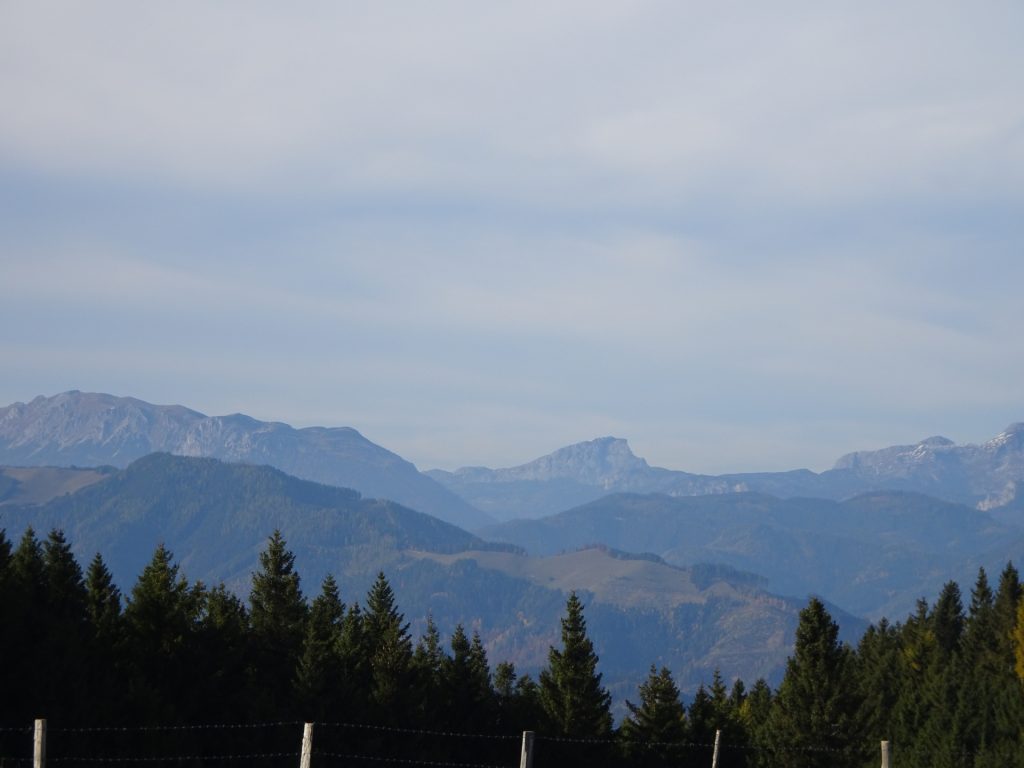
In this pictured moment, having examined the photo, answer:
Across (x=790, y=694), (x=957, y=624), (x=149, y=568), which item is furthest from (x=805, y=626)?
(x=957, y=624)

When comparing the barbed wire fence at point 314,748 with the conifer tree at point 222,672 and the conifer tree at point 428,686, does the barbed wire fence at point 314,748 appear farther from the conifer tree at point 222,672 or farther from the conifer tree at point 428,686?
the conifer tree at point 222,672

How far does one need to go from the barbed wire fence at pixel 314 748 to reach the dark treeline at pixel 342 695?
0.43ft

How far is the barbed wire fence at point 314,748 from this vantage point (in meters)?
50.6

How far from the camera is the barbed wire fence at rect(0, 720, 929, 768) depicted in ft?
166

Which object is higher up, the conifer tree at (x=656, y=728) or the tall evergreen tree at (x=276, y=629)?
the tall evergreen tree at (x=276, y=629)

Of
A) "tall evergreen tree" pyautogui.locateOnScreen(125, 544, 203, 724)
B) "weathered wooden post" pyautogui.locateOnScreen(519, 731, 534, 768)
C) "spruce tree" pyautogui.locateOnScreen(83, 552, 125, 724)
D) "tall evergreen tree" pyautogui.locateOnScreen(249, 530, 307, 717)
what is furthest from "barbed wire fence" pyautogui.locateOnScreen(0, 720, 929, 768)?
"tall evergreen tree" pyautogui.locateOnScreen(125, 544, 203, 724)

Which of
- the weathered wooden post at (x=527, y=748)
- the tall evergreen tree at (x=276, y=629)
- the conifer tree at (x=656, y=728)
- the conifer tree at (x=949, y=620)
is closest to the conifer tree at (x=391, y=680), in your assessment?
the tall evergreen tree at (x=276, y=629)

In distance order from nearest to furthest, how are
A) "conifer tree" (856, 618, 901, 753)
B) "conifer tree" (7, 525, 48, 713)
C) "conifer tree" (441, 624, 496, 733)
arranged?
"conifer tree" (7, 525, 48, 713) < "conifer tree" (441, 624, 496, 733) < "conifer tree" (856, 618, 901, 753)

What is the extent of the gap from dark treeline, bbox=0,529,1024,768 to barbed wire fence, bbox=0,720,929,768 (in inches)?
5.1

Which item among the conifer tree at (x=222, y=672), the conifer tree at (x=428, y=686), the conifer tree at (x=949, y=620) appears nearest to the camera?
the conifer tree at (x=222, y=672)

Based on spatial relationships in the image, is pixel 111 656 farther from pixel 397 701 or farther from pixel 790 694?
pixel 790 694

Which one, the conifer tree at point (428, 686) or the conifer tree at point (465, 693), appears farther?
the conifer tree at point (465, 693)

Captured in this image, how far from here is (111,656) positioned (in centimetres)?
6681

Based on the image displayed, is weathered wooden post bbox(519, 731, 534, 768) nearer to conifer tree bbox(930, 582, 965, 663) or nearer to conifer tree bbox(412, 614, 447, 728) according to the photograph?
conifer tree bbox(412, 614, 447, 728)
